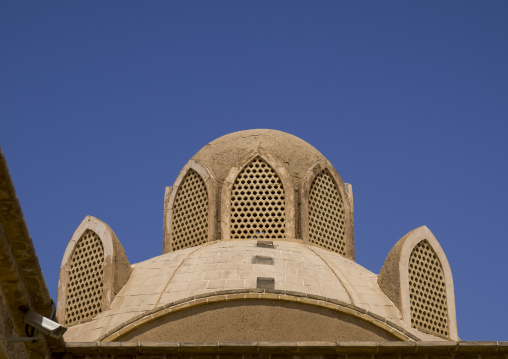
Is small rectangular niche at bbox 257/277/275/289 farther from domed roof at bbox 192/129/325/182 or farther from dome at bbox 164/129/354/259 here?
domed roof at bbox 192/129/325/182

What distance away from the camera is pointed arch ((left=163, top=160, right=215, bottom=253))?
19828mm

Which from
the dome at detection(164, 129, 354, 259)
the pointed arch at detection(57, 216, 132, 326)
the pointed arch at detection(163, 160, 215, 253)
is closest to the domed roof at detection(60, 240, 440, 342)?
the pointed arch at detection(57, 216, 132, 326)

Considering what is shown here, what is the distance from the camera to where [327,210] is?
67.0 ft

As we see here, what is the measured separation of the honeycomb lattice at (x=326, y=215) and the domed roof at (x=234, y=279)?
129 centimetres

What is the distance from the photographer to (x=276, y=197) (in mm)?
19812

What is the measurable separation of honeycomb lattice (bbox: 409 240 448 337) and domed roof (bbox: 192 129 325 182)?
2756mm

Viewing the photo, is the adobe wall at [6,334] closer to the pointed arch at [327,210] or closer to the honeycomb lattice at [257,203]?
the honeycomb lattice at [257,203]

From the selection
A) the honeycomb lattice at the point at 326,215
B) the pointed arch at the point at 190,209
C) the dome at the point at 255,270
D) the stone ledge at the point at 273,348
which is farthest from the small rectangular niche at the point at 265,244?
the stone ledge at the point at 273,348

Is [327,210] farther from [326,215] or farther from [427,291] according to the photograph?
[427,291]

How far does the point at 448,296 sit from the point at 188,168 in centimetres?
539

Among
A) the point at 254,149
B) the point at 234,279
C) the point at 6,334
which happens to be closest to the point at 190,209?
the point at 254,149

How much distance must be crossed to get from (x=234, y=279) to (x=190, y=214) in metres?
3.69

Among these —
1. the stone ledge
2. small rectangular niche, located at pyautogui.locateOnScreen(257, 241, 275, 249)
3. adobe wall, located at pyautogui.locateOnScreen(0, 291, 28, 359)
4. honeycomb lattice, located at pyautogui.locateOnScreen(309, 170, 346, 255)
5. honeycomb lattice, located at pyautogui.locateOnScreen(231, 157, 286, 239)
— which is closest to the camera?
adobe wall, located at pyautogui.locateOnScreen(0, 291, 28, 359)

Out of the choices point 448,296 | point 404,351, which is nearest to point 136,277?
point 448,296
